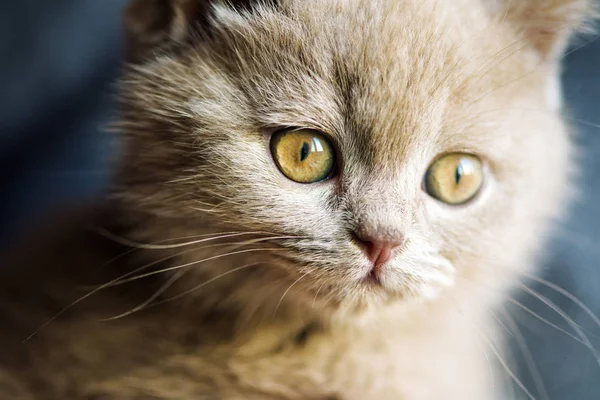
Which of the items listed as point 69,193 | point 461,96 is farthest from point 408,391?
point 69,193

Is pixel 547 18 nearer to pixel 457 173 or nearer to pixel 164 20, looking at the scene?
pixel 457 173

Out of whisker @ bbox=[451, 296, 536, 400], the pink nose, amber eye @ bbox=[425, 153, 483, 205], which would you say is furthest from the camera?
whisker @ bbox=[451, 296, 536, 400]

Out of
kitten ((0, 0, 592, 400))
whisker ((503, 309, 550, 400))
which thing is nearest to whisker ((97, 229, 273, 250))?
kitten ((0, 0, 592, 400))

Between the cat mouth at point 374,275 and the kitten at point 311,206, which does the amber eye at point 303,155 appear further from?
the cat mouth at point 374,275

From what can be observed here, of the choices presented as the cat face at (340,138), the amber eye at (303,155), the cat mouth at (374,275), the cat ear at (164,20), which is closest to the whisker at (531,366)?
the cat face at (340,138)

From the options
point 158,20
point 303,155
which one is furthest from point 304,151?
point 158,20

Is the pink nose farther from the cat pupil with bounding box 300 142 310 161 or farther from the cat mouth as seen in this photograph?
the cat pupil with bounding box 300 142 310 161
